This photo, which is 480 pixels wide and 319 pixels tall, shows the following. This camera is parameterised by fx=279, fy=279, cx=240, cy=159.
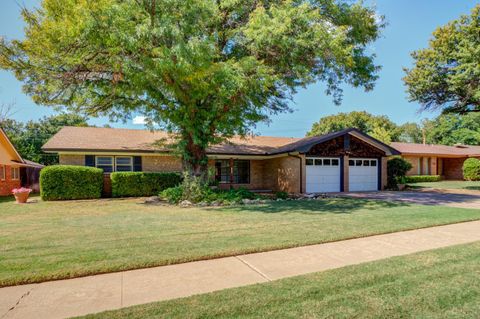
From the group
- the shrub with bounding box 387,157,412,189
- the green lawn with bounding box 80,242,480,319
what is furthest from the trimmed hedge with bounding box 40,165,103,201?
the shrub with bounding box 387,157,412,189

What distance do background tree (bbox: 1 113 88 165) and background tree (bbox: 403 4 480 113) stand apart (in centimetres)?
3125

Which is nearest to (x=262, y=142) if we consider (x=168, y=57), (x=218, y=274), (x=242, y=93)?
(x=242, y=93)

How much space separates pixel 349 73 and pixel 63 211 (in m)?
14.1

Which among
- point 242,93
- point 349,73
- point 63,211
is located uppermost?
point 349,73

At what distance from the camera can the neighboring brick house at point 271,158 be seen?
16797 millimetres

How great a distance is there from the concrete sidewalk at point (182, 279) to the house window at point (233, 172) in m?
14.6

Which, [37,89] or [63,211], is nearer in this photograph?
[63,211]

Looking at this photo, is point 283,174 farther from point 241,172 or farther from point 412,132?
point 412,132

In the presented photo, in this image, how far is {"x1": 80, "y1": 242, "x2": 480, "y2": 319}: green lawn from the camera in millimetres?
2975

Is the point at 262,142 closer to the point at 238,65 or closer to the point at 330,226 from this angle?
→ the point at 238,65

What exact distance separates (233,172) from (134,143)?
7070mm

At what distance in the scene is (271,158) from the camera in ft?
66.1

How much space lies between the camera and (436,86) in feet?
59.2

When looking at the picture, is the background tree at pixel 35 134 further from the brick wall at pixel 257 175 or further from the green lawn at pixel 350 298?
the green lawn at pixel 350 298
